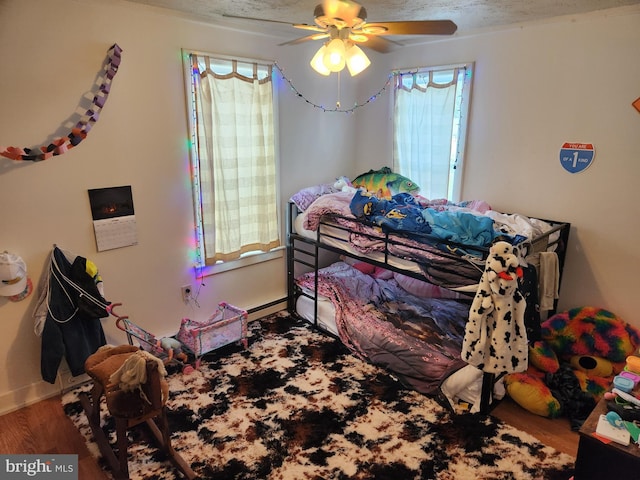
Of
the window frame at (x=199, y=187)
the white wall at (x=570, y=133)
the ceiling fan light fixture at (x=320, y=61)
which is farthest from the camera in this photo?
the window frame at (x=199, y=187)

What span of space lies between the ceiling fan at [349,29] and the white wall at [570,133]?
147 cm

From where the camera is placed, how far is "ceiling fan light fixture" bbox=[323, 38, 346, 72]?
1.92 meters

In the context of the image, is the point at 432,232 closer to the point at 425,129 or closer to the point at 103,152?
the point at 425,129

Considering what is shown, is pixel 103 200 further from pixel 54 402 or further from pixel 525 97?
pixel 525 97

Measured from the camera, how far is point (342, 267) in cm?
394

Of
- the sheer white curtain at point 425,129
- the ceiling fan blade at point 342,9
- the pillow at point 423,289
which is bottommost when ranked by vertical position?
the pillow at point 423,289

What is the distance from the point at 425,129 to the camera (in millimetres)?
3662

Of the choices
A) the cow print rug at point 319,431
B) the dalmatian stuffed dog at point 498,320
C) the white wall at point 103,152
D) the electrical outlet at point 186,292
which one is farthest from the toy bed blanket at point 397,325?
the white wall at point 103,152

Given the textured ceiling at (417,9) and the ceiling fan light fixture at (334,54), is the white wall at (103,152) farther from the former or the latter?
the ceiling fan light fixture at (334,54)

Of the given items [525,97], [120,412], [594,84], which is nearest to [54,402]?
[120,412]

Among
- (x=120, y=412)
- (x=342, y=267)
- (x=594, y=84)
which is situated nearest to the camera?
(x=120, y=412)

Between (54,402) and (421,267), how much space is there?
2520mm

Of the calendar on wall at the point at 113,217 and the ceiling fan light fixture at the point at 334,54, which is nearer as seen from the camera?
the ceiling fan light fixture at the point at 334,54

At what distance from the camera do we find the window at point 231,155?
9.94 feet
